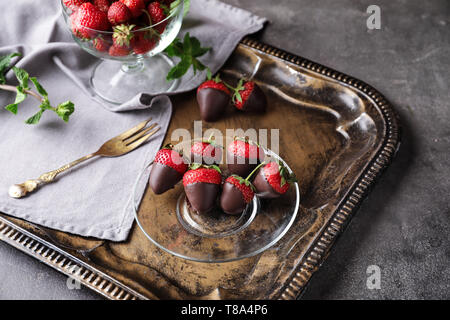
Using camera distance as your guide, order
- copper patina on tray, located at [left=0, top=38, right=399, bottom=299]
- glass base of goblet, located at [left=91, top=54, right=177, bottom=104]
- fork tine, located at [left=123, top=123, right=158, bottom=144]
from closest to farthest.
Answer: copper patina on tray, located at [left=0, top=38, right=399, bottom=299], fork tine, located at [left=123, top=123, right=158, bottom=144], glass base of goblet, located at [left=91, top=54, right=177, bottom=104]

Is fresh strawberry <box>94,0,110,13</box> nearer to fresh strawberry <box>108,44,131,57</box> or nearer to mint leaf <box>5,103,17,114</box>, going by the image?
fresh strawberry <box>108,44,131,57</box>

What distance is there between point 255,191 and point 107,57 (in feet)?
1.56

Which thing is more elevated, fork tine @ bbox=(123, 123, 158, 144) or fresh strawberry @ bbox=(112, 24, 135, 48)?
fresh strawberry @ bbox=(112, 24, 135, 48)

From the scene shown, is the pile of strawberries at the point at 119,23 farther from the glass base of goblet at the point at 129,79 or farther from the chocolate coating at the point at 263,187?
the chocolate coating at the point at 263,187

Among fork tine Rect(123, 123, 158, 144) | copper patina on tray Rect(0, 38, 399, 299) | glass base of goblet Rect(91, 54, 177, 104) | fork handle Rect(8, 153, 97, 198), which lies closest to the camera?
copper patina on tray Rect(0, 38, 399, 299)

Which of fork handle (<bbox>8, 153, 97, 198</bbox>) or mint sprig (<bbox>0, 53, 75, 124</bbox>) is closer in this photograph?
fork handle (<bbox>8, 153, 97, 198</bbox>)

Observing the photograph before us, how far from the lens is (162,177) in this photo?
922 mm

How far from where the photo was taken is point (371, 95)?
113 cm

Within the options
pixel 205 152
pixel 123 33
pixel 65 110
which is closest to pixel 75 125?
pixel 65 110

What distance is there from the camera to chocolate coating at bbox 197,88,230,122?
1.09m

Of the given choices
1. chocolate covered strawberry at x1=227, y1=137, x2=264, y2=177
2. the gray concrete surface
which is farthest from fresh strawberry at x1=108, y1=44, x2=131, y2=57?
the gray concrete surface

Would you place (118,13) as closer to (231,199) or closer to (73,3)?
(73,3)

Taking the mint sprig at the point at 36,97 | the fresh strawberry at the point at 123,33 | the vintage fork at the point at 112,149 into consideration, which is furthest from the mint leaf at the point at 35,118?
the fresh strawberry at the point at 123,33

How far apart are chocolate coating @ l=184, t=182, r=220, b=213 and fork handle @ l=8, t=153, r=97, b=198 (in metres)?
0.29
